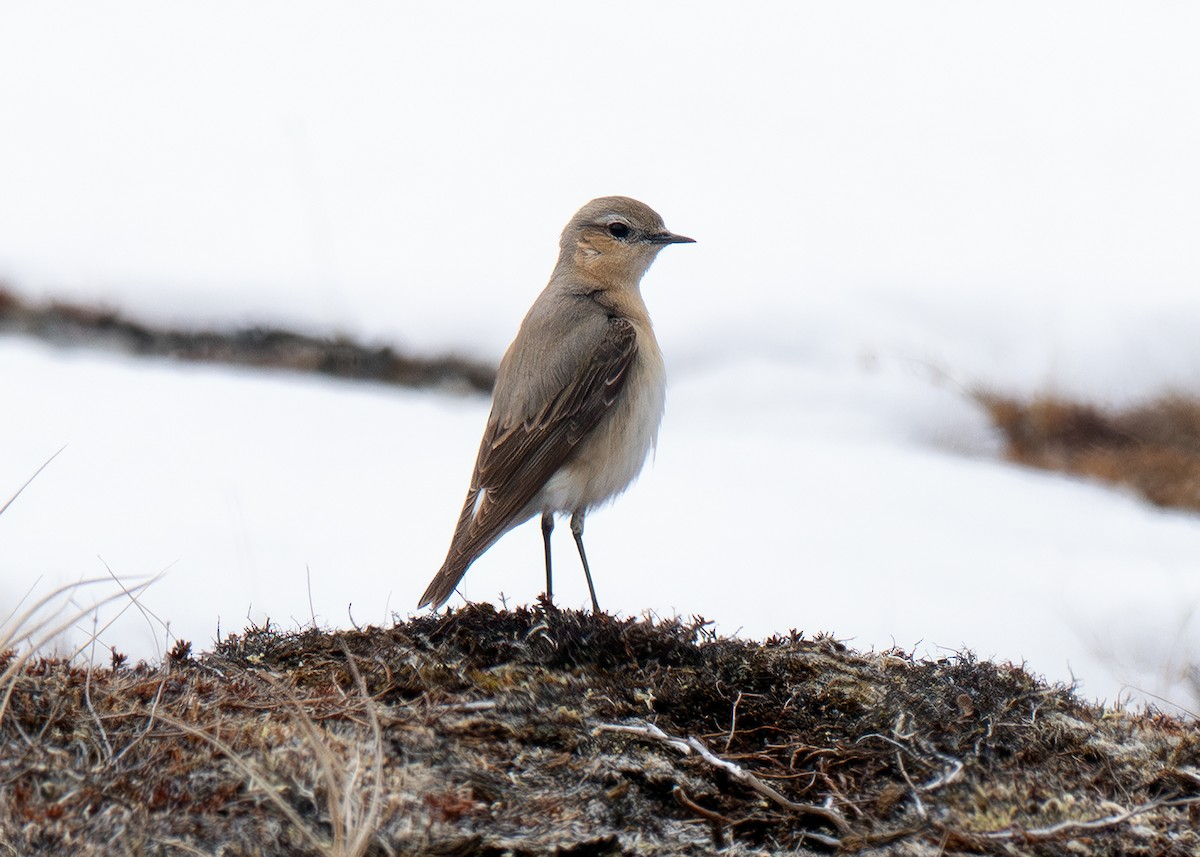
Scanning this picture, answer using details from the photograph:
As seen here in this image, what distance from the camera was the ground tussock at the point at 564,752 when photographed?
3551 mm

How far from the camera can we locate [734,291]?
13.4 m

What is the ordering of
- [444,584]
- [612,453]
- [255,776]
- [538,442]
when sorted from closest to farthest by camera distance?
[255,776]
[444,584]
[538,442]
[612,453]

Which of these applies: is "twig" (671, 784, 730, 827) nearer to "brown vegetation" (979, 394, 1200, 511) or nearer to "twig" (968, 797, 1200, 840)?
"twig" (968, 797, 1200, 840)

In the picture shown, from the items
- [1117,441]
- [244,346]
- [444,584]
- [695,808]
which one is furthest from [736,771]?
[244,346]

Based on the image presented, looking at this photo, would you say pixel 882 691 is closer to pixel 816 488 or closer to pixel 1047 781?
pixel 1047 781

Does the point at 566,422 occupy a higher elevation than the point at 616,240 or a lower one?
lower

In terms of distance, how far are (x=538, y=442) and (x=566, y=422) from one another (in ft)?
0.58

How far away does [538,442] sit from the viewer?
6.41m

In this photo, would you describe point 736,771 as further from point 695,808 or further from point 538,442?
point 538,442

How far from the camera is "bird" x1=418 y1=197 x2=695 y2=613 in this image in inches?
249

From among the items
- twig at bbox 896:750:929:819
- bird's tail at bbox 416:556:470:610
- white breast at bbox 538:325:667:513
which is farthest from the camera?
white breast at bbox 538:325:667:513

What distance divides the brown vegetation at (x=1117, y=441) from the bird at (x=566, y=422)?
601 centimetres

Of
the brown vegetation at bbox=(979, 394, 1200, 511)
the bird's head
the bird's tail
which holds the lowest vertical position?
the bird's tail

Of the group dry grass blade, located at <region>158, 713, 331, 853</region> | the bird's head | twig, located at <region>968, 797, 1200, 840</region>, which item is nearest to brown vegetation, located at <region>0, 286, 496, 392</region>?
the bird's head
